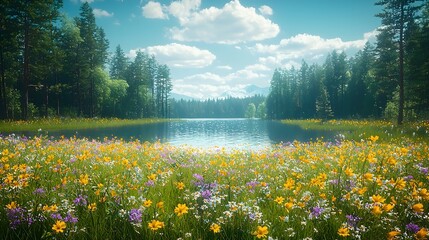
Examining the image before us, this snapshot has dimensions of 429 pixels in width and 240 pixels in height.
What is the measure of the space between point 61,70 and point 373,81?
174ft

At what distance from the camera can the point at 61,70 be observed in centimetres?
4228

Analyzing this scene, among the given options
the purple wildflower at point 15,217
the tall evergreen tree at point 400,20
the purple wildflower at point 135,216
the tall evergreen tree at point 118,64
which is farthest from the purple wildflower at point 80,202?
the tall evergreen tree at point 118,64

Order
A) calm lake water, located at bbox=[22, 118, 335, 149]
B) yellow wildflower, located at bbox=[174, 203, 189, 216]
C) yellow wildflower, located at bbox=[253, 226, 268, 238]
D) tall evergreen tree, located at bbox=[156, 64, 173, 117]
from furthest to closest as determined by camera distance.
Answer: tall evergreen tree, located at bbox=[156, 64, 173, 117], calm lake water, located at bbox=[22, 118, 335, 149], yellow wildflower, located at bbox=[174, 203, 189, 216], yellow wildflower, located at bbox=[253, 226, 268, 238]

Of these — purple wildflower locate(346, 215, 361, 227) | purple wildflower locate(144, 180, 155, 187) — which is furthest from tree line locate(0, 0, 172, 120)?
purple wildflower locate(346, 215, 361, 227)

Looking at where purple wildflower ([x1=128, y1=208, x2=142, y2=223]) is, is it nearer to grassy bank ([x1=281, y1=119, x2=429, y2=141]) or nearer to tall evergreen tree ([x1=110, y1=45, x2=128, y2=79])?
grassy bank ([x1=281, y1=119, x2=429, y2=141])

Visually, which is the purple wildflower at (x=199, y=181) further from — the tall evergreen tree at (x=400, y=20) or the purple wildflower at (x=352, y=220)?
the tall evergreen tree at (x=400, y=20)

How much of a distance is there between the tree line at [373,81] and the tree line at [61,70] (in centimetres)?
3534

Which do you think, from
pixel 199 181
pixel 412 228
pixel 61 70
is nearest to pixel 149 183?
pixel 199 181

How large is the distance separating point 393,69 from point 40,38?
138ft

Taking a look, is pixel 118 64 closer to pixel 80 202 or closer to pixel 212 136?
pixel 212 136

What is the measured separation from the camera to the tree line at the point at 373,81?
2556 cm

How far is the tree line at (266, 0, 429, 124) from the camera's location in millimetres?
25562

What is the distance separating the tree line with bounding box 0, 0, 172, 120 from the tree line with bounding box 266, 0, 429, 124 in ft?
116

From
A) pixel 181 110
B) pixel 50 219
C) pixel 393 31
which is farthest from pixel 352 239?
pixel 181 110
